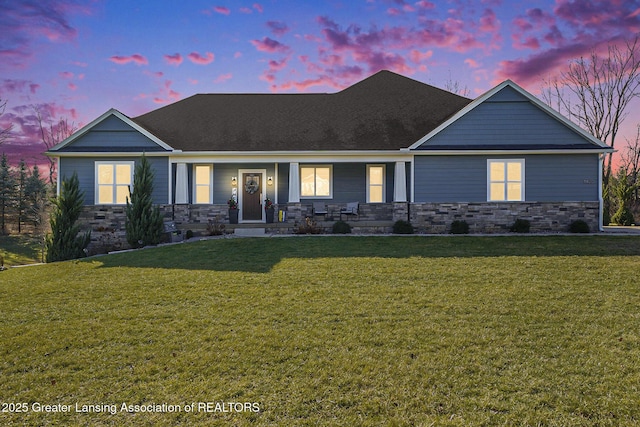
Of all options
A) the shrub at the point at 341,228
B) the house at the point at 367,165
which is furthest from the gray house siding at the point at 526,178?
the shrub at the point at 341,228

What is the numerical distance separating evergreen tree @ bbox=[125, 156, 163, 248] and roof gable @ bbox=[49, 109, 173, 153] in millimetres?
2652

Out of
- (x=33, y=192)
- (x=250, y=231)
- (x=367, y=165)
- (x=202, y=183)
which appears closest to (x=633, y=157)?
(x=367, y=165)

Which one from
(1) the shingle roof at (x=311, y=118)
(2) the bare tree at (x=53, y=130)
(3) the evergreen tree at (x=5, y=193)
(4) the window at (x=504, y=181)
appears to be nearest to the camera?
(4) the window at (x=504, y=181)

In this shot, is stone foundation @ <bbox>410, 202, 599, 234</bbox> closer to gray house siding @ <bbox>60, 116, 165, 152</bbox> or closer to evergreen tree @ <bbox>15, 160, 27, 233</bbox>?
gray house siding @ <bbox>60, 116, 165, 152</bbox>

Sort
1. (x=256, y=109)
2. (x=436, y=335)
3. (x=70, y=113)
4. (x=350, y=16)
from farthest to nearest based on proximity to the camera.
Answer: (x=70, y=113)
(x=256, y=109)
(x=350, y=16)
(x=436, y=335)

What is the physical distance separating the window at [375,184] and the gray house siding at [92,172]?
9262mm

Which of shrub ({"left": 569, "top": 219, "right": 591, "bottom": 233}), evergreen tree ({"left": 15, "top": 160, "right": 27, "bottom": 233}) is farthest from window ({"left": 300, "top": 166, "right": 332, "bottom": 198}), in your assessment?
evergreen tree ({"left": 15, "top": 160, "right": 27, "bottom": 233})

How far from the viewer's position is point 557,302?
6.11m

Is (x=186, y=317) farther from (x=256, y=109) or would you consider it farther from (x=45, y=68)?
(x=45, y=68)

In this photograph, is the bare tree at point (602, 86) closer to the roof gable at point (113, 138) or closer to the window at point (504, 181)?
the window at point (504, 181)

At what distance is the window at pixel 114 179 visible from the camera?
51.8ft

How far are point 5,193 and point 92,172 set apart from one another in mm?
23932

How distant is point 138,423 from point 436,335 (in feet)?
11.8

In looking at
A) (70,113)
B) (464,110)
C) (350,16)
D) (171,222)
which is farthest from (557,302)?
(70,113)
